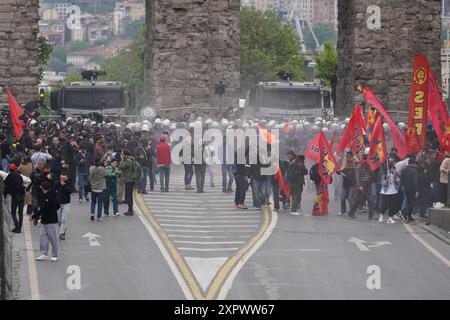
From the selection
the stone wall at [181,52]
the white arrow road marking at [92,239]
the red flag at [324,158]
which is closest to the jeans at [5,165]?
the white arrow road marking at [92,239]

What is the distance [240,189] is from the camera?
38.7 meters

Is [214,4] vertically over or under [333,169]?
over

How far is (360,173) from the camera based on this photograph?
37.6m

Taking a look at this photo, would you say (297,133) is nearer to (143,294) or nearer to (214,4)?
(214,4)

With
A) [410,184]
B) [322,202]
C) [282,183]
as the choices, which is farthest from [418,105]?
[282,183]

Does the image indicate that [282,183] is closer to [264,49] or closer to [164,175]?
[164,175]

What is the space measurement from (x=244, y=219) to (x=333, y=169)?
104 inches

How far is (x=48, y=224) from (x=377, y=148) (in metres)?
9.97

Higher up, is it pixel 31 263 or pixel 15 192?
pixel 15 192

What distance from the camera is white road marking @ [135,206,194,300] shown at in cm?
2638

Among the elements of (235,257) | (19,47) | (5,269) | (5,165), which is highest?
(19,47)

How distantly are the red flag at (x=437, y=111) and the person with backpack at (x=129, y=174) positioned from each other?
6956 mm
